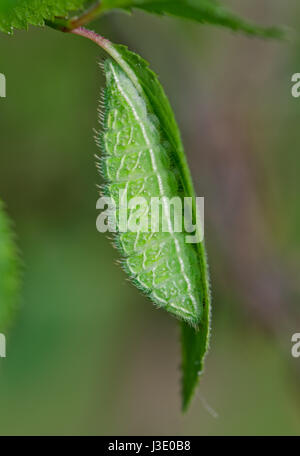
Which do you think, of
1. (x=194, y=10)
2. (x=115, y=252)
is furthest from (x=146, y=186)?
(x=115, y=252)

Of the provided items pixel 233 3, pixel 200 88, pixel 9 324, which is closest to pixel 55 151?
pixel 200 88

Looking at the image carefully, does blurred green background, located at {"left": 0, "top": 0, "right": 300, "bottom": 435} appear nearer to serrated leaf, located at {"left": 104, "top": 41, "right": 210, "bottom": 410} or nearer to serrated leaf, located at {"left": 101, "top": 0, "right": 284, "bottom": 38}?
serrated leaf, located at {"left": 104, "top": 41, "right": 210, "bottom": 410}

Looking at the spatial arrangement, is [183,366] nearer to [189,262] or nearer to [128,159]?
[189,262]

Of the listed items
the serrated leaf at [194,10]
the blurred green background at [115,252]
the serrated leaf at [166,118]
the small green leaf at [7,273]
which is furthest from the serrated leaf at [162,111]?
the blurred green background at [115,252]

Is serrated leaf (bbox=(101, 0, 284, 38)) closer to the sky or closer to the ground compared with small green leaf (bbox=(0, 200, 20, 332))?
closer to the sky

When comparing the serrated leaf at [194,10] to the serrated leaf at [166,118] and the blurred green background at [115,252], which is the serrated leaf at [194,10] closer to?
Answer: the serrated leaf at [166,118]

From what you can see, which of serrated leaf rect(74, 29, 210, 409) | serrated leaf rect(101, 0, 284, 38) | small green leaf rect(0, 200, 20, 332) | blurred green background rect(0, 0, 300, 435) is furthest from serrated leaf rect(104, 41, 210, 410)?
blurred green background rect(0, 0, 300, 435)
